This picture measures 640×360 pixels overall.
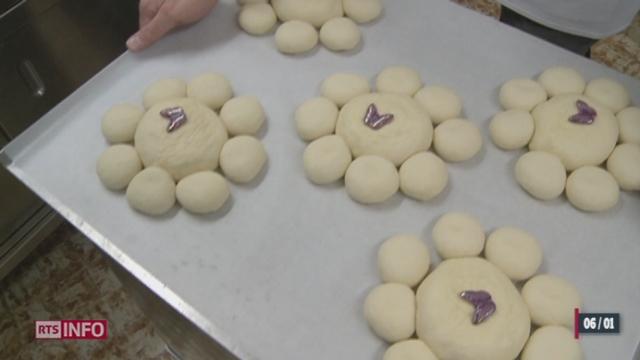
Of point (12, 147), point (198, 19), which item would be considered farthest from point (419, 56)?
point (12, 147)

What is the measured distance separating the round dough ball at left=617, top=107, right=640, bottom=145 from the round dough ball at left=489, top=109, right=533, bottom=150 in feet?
0.54

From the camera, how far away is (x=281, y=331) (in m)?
0.80

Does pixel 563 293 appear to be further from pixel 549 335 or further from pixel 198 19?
pixel 198 19

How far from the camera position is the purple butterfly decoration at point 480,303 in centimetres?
76

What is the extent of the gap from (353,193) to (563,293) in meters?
0.36

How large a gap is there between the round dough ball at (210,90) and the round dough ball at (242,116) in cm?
3

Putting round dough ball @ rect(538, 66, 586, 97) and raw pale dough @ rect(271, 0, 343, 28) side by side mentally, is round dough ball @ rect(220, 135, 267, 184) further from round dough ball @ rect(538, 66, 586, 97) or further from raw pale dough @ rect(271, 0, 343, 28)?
round dough ball @ rect(538, 66, 586, 97)

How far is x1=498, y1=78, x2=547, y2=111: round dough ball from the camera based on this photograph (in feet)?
3.32

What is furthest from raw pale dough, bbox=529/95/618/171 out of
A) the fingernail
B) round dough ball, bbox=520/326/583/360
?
the fingernail

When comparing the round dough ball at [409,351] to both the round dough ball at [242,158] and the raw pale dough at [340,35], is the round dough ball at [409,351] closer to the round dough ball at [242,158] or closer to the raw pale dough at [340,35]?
the round dough ball at [242,158]

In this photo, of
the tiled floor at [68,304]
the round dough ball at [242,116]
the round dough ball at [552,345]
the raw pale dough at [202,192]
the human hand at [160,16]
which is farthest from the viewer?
the tiled floor at [68,304]

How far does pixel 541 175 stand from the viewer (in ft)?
2.98

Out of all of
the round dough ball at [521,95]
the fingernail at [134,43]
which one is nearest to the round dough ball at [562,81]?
the round dough ball at [521,95]

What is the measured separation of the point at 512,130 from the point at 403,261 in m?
0.34
